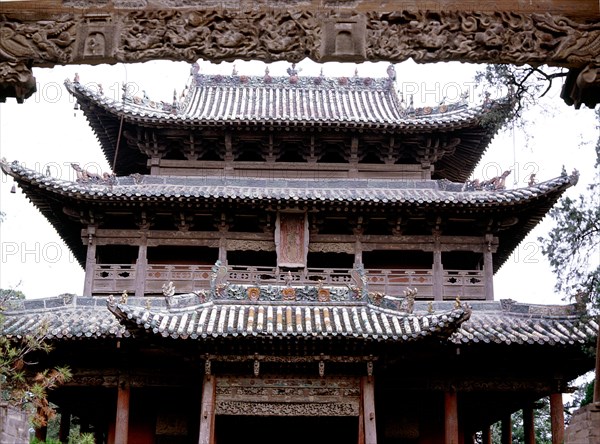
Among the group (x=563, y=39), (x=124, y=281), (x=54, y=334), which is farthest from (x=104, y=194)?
(x=563, y=39)

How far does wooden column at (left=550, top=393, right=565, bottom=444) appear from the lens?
1598 cm

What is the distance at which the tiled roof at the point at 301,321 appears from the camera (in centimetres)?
1412

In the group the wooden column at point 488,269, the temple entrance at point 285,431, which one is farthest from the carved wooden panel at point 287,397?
the wooden column at point 488,269

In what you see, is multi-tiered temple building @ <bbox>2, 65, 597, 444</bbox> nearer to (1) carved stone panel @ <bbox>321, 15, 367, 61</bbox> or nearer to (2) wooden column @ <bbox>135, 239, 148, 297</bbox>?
(2) wooden column @ <bbox>135, 239, 148, 297</bbox>

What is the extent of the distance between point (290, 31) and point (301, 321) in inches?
323

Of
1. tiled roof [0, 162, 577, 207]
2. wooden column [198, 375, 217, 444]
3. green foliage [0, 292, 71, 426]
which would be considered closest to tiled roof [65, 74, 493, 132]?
tiled roof [0, 162, 577, 207]

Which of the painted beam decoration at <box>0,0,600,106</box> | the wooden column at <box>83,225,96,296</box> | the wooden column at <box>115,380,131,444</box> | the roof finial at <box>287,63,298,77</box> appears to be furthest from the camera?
the roof finial at <box>287,63,298,77</box>

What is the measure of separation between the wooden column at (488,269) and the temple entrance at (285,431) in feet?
14.7

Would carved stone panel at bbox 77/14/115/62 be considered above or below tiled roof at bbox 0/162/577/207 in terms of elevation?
below

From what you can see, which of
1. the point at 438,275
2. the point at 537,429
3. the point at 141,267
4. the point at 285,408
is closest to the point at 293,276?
the point at 438,275

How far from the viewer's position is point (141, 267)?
18703 mm

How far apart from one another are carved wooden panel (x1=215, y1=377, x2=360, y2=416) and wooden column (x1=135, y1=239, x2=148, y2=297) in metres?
4.24

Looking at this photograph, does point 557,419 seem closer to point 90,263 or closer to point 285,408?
point 285,408

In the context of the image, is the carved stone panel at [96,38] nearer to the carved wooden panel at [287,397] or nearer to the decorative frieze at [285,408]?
the carved wooden panel at [287,397]
